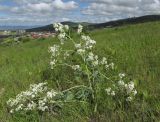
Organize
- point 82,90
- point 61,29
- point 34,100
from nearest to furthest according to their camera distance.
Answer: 1. point 34,100
2. point 82,90
3. point 61,29

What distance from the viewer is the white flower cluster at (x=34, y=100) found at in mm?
6082

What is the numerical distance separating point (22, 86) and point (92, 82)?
2552 millimetres

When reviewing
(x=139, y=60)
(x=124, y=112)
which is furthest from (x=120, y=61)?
(x=124, y=112)

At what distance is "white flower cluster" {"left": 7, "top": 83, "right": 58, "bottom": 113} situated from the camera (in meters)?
6.08

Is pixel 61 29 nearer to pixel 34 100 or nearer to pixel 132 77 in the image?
pixel 34 100

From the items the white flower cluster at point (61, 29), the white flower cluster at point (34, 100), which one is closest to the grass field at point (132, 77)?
the white flower cluster at point (34, 100)

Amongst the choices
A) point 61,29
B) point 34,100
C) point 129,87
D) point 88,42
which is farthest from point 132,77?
point 34,100

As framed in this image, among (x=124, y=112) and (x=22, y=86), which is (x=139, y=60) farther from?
(x=124, y=112)

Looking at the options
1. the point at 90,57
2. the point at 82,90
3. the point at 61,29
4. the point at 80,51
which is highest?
the point at 61,29

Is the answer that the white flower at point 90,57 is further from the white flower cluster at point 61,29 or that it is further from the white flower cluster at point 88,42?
the white flower cluster at point 61,29

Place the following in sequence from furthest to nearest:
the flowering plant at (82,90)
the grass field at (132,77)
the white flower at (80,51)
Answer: the white flower at (80,51) < the flowering plant at (82,90) < the grass field at (132,77)

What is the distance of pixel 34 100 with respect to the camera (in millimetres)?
6480

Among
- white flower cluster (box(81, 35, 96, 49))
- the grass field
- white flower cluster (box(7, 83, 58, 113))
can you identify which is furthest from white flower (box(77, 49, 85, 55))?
the grass field

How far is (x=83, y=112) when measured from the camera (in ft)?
20.3
